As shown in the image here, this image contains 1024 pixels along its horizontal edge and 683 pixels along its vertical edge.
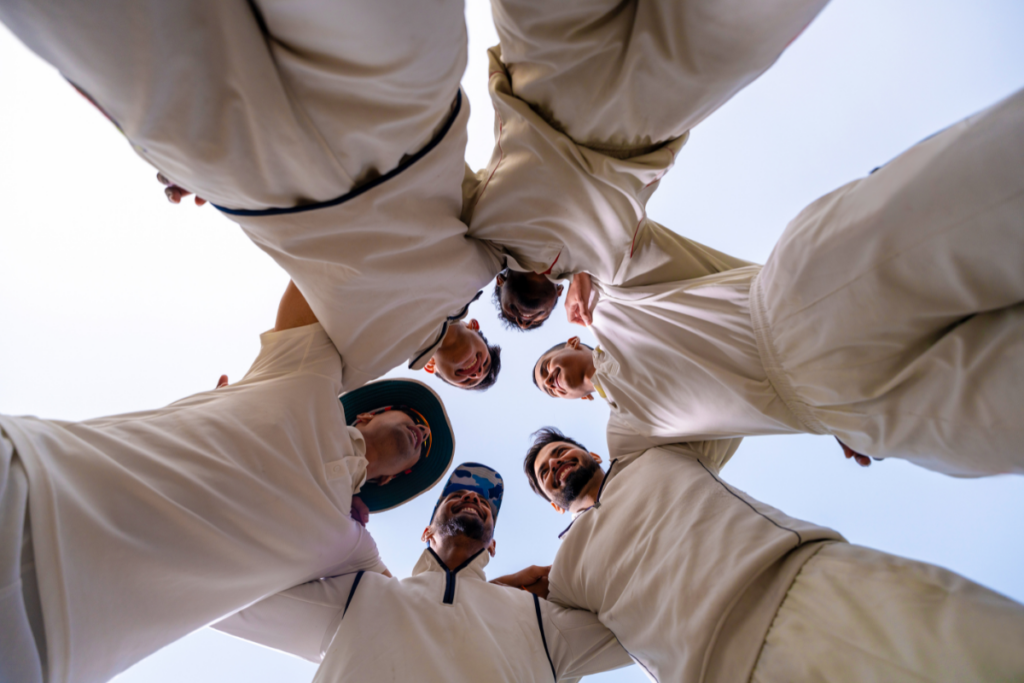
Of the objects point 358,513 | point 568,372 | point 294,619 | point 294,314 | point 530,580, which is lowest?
point 530,580

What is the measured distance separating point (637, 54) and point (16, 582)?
1.56 metres

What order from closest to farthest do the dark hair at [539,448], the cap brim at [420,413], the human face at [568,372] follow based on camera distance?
the cap brim at [420,413] → the human face at [568,372] → the dark hair at [539,448]

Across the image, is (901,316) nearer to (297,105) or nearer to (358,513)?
(297,105)

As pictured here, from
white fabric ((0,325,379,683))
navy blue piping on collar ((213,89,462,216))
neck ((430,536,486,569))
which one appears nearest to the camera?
white fabric ((0,325,379,683))

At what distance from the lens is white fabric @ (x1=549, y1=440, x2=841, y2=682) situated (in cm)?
89

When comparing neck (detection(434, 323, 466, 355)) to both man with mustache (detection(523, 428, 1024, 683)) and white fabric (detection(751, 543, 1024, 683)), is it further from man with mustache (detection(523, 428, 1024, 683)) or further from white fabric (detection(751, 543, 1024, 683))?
white fabric (detection(751, 543, 1024, 683))

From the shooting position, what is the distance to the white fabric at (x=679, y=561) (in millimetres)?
888

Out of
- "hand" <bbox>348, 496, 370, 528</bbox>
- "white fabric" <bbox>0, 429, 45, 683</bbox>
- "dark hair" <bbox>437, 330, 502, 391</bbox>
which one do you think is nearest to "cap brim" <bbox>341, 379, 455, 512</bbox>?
"dark hair" <bbox>437, 330, 502, 391</bbox>

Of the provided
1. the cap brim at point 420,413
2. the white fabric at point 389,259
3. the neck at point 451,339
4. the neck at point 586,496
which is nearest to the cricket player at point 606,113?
the white fabric at point 389,259

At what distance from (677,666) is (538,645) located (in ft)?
1.67

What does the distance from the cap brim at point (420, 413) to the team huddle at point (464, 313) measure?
16.4 inches

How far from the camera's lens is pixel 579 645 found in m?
1.32

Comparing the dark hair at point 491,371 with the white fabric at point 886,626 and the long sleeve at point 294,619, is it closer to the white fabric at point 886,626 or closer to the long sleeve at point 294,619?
the long sleeve at point 294,619

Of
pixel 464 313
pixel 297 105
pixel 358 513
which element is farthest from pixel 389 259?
pixel 358 513
